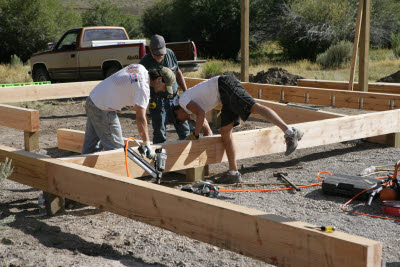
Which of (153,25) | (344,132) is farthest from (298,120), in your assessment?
(153,25)

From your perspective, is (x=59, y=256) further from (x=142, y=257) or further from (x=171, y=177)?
(x=171, y=177)

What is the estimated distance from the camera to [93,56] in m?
13.0

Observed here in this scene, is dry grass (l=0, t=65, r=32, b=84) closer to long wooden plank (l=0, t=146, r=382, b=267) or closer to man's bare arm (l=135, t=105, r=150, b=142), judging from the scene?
man's bare arm (l=135, t=105, r=150, b=142)

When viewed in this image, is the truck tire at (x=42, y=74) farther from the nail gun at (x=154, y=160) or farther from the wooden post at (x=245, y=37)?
the nail gun at (x=154, y=160)

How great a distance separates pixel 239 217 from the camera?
310 centimetres

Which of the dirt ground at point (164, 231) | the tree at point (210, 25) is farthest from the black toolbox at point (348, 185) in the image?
the tree at point (210, 25)

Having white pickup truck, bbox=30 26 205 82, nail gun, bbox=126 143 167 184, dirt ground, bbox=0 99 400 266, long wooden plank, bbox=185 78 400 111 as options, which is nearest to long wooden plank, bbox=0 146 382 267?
dirt ground, bbox=0 99 400 266

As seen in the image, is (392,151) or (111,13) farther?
(111,13)

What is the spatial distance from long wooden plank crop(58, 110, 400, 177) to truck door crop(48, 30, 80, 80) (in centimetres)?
714

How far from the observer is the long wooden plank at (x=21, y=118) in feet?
21.1

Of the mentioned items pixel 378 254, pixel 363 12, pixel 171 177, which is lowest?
pixel 171 177

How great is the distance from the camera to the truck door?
13555mm

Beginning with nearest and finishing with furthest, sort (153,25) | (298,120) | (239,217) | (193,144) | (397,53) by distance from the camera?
(239,217) < (193,144) < (298,120) < (397,53) < (153,25)

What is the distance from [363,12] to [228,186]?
5198 millimetres
